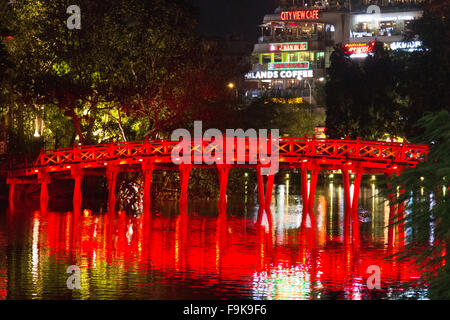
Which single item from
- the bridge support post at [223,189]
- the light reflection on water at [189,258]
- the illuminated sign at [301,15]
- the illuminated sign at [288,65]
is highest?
the illuminated sign at [301,15]

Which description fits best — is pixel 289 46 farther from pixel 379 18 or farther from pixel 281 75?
pixel 379 18

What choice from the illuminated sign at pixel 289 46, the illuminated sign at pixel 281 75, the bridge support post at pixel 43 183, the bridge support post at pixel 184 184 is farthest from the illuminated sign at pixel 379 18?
the bridge support post at pixel 43 183

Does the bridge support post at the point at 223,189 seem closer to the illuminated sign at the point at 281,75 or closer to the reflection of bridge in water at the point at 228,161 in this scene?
the reflection of bridge in water at the point at 228,161

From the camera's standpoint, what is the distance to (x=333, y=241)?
3922cm

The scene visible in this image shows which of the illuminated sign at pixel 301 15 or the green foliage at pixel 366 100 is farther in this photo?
the illuminated sign at pixel 301 15

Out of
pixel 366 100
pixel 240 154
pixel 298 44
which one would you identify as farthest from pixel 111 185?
pixel 298 44

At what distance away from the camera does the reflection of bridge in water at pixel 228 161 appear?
48.2 metres

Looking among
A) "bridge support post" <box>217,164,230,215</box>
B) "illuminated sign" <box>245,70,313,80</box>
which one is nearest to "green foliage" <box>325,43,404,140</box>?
"bridge support post" <box>217,164,230,215</box>

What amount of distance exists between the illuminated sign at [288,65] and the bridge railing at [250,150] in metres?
93.8

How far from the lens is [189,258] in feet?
108

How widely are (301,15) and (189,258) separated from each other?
369ft
